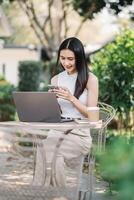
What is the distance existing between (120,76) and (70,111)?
494 cm

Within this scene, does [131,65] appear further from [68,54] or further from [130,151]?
[130,151]

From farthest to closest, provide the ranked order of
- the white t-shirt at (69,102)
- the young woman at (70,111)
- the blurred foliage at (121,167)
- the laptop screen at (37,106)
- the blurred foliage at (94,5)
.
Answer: the blurred foliage at (94,5), the white t-shirt at (69,102), the young woman at (70,111), the laptop screen at (37,106), the blurred foliage at (121,167)

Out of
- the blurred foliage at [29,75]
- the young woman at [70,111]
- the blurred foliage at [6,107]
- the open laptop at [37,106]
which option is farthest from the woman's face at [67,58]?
the blurred foliage at [29,75]

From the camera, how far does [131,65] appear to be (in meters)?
8.51

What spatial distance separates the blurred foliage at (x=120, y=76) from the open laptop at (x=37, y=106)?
496 cm

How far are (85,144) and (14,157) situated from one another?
51 centimetres

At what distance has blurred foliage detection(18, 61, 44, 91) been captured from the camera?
22.0 meters

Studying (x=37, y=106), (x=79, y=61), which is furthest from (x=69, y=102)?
(x=37, y=106)

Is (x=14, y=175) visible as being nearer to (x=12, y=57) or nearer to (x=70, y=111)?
(x=70, y=111)

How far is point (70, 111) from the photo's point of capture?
13.0ft

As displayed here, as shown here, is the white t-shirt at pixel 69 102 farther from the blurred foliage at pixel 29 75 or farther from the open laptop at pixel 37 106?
the blurred foliage at pixel 29 75

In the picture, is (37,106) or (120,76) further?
(120,76)

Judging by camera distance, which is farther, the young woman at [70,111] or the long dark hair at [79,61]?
the long dark hair at [79,61]

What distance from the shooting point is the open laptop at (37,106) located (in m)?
3.50
